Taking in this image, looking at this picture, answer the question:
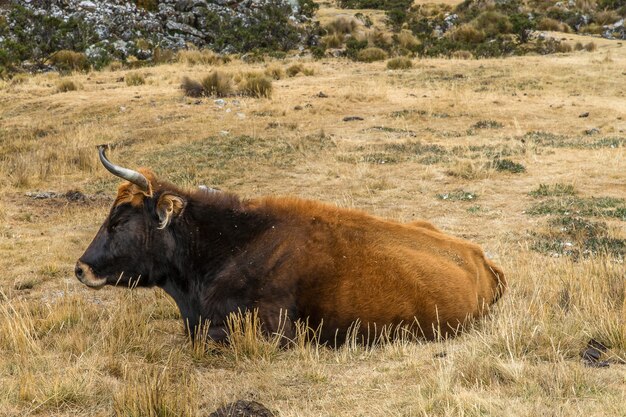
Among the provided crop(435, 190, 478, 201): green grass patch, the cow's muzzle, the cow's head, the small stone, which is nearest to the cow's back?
the cow's head

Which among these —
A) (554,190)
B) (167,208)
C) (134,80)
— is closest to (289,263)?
(167,208)

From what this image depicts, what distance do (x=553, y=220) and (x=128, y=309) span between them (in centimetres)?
630

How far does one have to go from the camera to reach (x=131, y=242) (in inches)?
233

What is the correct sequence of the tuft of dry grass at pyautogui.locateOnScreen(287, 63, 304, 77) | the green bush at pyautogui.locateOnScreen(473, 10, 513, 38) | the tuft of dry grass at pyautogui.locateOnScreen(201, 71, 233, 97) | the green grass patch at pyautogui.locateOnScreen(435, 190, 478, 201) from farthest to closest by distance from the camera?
1. the green bush at pyautogui.locateOnScreen(473, 10, 513, 38)
2. the tuft of dry grass at pyautogui.locateOnScreen(287, 63, 304, 77)
3. the tuft of dry grass at pyautogui.locateOnScreen(201, 71, 233, 97)
4. the green grass patch at pyautogui.locateOnScreen(435, 190, 478, 201)

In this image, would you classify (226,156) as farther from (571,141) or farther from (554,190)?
(571,141)

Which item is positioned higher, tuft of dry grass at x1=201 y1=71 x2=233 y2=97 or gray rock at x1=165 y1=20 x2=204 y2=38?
gray rock at x1=165 y1=20 x2=204 y2=38

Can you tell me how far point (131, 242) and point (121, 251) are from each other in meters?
0.12

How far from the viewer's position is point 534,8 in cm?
5144

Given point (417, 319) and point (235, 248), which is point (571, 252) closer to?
point (417, 319)

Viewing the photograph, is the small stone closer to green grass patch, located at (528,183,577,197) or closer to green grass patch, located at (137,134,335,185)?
green grass patch, located at (528,183,577,197)

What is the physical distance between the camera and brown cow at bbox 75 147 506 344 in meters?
5.48

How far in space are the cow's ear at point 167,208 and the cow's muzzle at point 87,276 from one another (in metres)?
0.69

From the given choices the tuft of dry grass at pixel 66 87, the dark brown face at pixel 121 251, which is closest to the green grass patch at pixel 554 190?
the dark brown face at pixel 121 251

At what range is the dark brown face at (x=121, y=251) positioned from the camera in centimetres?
593
